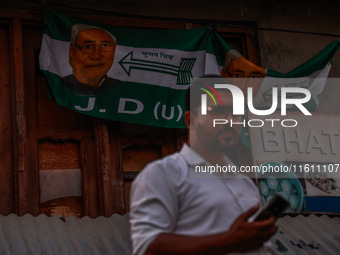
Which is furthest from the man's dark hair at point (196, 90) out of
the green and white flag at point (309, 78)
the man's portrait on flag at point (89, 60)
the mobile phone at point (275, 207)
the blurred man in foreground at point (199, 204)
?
the green and white flag at point (309, 78)

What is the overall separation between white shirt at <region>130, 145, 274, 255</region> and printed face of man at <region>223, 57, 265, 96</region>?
4606mm

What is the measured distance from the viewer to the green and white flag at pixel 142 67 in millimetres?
6672

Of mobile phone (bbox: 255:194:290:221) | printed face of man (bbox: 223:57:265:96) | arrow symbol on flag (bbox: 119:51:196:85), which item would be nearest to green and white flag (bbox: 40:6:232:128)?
arrow symbol on flag (bbox: 119:51:196:85)

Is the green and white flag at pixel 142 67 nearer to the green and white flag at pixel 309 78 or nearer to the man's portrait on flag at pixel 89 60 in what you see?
the man's portrait on flag at pixel 89 60

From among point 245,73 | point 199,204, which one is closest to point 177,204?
point 199,204

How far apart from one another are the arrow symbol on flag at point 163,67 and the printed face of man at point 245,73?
456mm

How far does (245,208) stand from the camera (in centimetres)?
275

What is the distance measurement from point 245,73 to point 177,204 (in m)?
4.81

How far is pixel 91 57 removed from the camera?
6.87 metres

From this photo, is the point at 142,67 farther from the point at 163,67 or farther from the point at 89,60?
the point at 89,60

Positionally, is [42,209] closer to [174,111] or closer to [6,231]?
[6,231]

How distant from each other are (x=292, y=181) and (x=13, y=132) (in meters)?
3.07

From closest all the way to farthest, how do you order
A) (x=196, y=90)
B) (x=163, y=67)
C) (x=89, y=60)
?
(x=196, y=90) < (x=89, y=60) < (x=163, y=67)

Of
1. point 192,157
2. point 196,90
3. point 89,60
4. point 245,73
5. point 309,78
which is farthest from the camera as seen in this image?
point 309,78
